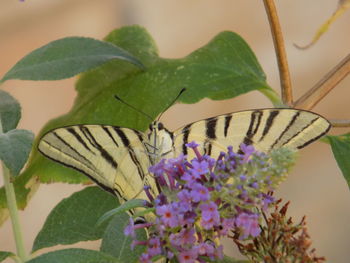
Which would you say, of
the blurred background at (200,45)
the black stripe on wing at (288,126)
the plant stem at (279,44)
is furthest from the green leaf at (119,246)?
the blurred background at (200,45)

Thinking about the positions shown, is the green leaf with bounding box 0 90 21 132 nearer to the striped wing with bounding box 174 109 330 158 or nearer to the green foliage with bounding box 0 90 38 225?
the green foliage with bounding box 0 90 38 225

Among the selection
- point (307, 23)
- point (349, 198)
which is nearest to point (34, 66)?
point (307, 23)

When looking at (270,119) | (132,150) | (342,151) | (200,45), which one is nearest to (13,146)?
(132,150)

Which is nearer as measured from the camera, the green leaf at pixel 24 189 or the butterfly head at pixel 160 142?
the butterfly head at pixel 160 142

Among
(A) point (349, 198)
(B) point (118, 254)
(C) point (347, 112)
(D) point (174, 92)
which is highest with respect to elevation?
(D) point (174, 92)

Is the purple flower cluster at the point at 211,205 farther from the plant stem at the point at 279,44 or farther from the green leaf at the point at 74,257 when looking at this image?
the plant stem at the point at 279,44

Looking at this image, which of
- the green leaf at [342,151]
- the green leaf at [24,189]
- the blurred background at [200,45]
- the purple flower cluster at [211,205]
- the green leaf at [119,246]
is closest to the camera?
the purple flower cluster at [211,205]

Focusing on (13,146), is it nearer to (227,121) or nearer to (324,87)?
(227,121)

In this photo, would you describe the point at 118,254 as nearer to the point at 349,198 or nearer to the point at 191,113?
the point at 191,113
